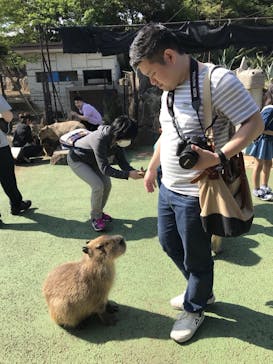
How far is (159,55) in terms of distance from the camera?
1.85 m

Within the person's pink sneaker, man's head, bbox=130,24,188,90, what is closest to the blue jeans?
man's head, bbox=130,24,188,90

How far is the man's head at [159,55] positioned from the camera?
1827 millimetres

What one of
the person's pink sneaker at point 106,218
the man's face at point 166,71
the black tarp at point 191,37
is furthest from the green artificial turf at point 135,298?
the black tarp at point 191,37

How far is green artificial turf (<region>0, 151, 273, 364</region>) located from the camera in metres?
2.44

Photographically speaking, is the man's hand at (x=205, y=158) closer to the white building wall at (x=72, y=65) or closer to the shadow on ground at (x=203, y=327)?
the shadow on ground at (x=203, y=327)

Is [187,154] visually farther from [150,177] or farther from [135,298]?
[135,298]

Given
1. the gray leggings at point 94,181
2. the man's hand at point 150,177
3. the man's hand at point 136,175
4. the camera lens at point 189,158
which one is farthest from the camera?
the gray leggings at point 94,181

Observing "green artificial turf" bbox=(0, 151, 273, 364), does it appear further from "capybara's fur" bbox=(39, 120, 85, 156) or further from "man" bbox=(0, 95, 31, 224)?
"capybara's fur" bbox=(39, 120, 85, 156)

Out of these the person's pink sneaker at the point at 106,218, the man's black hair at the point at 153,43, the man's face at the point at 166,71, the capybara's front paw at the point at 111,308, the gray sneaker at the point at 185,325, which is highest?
the man's black hair at the point at 153,43


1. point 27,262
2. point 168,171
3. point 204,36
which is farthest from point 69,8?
point 168,171

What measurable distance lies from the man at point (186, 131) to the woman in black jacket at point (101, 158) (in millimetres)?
1333

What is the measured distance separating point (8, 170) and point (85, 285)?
8.93 feet

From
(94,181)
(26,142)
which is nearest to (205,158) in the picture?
(94,181)

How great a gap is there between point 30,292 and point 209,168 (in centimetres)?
207
